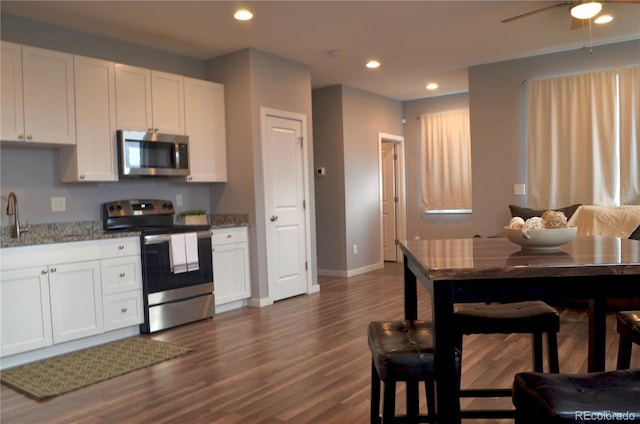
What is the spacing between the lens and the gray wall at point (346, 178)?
6633 millimetres

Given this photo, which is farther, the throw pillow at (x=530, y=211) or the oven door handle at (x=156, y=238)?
the throw pillow at (x=530, y=211)

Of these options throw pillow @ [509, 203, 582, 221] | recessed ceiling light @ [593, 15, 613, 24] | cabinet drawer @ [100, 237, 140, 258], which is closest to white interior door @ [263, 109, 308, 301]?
cabinet drawer @ [100, 237, 140, 258]

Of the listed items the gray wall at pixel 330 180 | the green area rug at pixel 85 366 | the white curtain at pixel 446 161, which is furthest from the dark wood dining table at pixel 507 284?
the white curtain at pixel 446 161

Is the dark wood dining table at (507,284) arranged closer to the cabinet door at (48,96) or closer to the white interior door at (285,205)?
the cabinet door at (48,96)

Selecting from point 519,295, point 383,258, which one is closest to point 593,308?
point 519,295

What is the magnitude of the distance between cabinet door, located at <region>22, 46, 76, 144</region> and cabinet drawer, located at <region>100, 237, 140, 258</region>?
0.88 meters

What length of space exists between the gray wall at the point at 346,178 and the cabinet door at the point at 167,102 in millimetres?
2520

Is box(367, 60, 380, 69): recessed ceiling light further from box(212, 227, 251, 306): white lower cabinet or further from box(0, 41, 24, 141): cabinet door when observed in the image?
box(0, 41, 24, 141): cabinet door

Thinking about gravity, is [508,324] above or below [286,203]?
below

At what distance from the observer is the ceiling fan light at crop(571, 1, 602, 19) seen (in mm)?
3316

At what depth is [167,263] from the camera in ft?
13.6

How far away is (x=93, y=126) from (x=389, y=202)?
16.8ft

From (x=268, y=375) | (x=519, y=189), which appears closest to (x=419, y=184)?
(x=519, y=189)

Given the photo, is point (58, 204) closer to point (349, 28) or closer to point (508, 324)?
point (349, 28)
